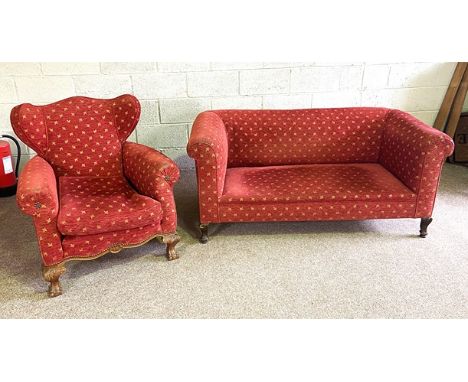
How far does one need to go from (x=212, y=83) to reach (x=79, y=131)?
4.05 feet

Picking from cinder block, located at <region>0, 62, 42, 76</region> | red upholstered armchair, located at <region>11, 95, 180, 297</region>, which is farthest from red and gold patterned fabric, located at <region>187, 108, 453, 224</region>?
cinder block, located at <region>0, 62, 42, 76</region>

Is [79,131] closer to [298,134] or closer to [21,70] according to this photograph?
[21,70]

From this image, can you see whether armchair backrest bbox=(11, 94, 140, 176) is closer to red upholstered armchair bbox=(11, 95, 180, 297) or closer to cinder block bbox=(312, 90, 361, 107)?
red upholstered armchair bbox=(11, 95, 180, 297)

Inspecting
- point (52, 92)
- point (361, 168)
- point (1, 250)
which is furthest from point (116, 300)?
point (52, 92)

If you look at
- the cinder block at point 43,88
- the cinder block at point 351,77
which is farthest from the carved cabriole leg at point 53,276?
the cinder block at point 351,77

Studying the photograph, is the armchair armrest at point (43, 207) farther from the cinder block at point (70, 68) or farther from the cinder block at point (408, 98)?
the cinder block at point (408, 98)

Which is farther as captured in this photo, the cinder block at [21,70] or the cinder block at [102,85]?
the cinder block at [102,85]

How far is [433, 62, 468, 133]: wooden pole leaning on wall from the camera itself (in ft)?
11.0

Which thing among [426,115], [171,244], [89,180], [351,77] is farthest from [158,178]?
[426,115]

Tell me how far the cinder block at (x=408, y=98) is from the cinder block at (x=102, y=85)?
1924mm

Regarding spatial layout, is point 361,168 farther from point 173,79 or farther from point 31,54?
point 31,54

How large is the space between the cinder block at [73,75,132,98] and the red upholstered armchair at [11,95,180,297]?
80cm

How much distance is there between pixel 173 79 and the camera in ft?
10.5

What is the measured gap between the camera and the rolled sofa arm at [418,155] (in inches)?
Answer: 88.0
